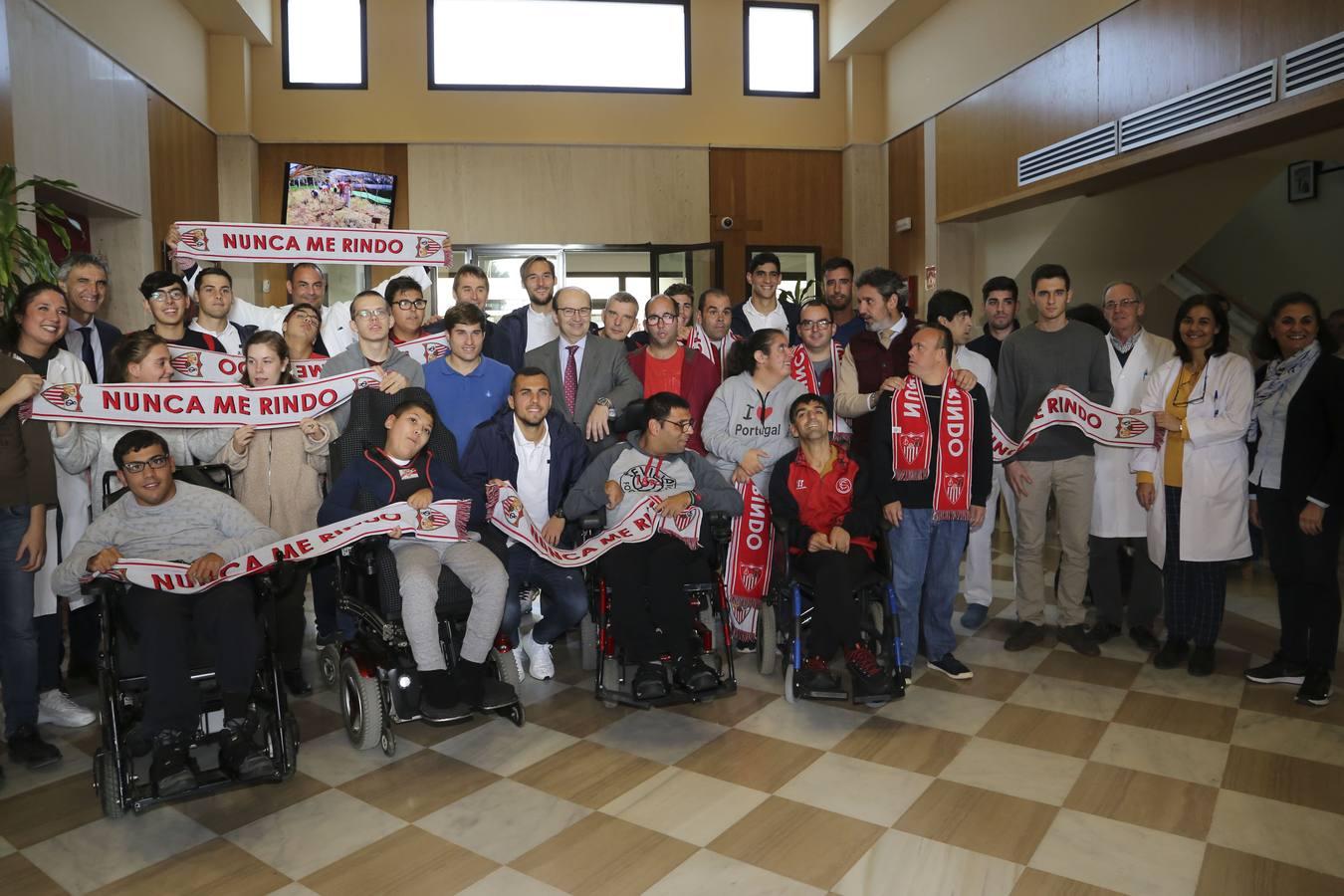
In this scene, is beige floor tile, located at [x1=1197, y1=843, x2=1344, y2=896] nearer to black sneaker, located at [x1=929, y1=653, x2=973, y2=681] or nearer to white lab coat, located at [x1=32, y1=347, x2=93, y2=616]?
black sneaker, located at [x1=929, y1=653, x2=973, y2=681]

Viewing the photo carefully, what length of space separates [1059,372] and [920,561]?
115 cm

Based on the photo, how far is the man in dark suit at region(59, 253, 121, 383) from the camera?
3.63 metres

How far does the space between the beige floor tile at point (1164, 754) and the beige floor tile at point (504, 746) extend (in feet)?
6.04

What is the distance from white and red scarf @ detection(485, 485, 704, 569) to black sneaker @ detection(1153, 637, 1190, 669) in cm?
205

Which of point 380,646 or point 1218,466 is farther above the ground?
point 1218,466

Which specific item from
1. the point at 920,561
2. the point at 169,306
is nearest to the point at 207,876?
the point at 169,306

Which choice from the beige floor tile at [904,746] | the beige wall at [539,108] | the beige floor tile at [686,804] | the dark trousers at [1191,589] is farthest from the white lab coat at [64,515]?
the beige wall at [539,108]

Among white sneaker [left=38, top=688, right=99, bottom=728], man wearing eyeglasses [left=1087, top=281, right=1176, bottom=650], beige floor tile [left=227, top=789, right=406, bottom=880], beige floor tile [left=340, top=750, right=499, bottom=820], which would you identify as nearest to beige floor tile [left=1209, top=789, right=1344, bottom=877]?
man wearing eyeglasses [left=1087, top=281, right=1176, bottom=650]

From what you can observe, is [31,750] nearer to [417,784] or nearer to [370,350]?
[417,784]

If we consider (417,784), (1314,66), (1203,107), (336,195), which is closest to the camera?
(417,784)

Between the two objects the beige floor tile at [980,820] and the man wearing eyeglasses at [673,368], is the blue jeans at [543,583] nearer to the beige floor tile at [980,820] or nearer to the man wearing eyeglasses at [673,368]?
the man wearing eyeglasses at [673,368]

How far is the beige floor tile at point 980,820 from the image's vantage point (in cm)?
248

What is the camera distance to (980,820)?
2619 millimetres

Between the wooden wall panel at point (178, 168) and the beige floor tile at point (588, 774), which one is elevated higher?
the wooden wall panel at point (178, 168)
